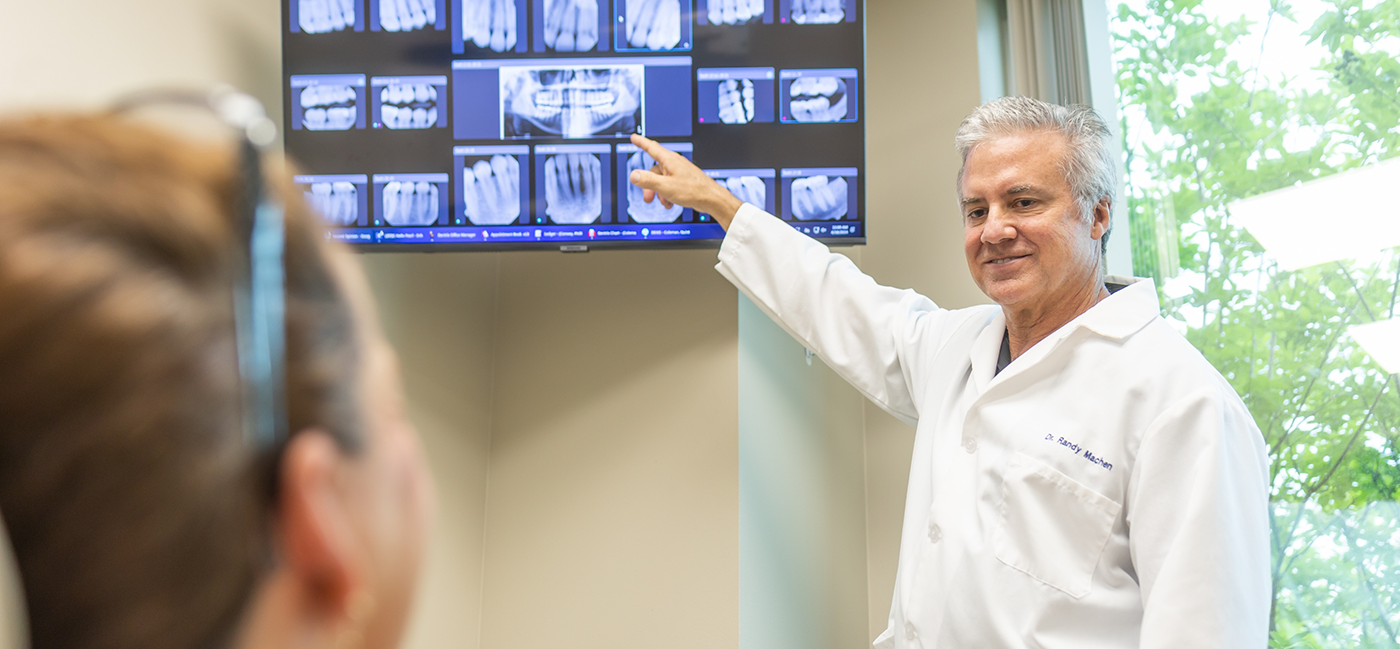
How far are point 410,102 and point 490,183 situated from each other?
216mm

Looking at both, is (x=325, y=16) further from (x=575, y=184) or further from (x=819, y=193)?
(x=819, y=193)

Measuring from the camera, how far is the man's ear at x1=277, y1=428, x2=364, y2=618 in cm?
41

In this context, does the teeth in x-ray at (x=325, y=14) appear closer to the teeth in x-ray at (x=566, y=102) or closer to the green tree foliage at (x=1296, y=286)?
the teeth in x-ray at (x=566, y=102)

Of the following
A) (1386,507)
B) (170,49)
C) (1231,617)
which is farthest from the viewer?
(1386,507)

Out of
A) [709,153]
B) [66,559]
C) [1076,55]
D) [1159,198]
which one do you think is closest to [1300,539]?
[1159,198]

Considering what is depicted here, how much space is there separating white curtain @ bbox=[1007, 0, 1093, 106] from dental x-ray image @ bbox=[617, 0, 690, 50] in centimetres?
93

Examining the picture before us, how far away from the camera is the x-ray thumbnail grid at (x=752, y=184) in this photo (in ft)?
6.35

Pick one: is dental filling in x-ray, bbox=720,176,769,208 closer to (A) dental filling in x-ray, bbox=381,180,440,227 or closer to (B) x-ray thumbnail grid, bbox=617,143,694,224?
(B) x-ray thumbnail grid, bbox=617,143,694,224

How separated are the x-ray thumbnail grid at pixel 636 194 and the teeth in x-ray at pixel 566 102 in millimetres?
47

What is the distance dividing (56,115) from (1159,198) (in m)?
2.29

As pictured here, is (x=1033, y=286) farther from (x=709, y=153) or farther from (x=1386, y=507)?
(x=1386, y=507)

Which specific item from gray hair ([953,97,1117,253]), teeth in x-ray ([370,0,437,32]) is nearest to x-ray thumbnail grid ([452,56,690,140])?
teeth in x-ray ([370,0,437,32])

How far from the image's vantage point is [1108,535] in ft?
4.72

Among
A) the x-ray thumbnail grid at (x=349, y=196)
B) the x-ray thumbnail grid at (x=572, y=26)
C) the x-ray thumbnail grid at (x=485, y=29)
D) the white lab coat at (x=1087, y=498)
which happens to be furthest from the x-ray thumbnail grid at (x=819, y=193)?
the x-ray thumbnail grid at (x=349, y=196)
